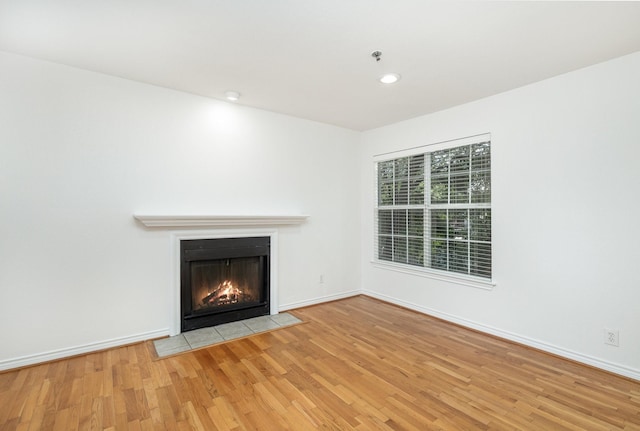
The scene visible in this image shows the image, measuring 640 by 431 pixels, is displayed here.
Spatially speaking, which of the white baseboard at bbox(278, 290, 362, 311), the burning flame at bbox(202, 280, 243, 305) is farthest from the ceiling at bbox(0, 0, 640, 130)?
the white baseboard at bbox(278, 290, 362, 311)

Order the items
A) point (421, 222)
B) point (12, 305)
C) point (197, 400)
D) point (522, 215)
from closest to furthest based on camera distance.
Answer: point (197, 400) < point (12, 305) < point (522, 215) < point (421, 222)

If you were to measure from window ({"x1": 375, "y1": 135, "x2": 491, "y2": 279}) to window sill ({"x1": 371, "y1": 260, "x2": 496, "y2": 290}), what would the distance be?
62 mm

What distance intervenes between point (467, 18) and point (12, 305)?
394 cm

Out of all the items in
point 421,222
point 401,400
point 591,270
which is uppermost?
point 421,222

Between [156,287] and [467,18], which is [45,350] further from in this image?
[467,18]

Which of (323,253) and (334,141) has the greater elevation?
(334,141)

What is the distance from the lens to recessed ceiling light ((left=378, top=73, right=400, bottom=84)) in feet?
9.13

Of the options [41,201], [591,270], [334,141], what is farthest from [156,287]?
[591,270]

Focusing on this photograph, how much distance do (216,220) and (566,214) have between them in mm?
3283

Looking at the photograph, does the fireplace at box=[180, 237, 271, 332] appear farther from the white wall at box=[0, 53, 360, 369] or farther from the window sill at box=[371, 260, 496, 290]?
the window sill at box=[371, 260, 496, 290]

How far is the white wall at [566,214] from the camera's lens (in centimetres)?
246

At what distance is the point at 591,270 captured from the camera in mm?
2619

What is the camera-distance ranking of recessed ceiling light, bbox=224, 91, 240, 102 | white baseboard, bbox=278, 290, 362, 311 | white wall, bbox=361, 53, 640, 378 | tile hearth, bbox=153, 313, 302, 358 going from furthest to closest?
1. white baseboard, bbox=278, 290, 362, 311
2. recessed ceiling light, bbox=224, 91, 240, 102
3. tile hearth, bbox=153, 313, 302, 358
4. white wall, bbox=361, 53, 640, 378

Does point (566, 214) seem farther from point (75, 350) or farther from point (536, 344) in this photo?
point (75, 350)
